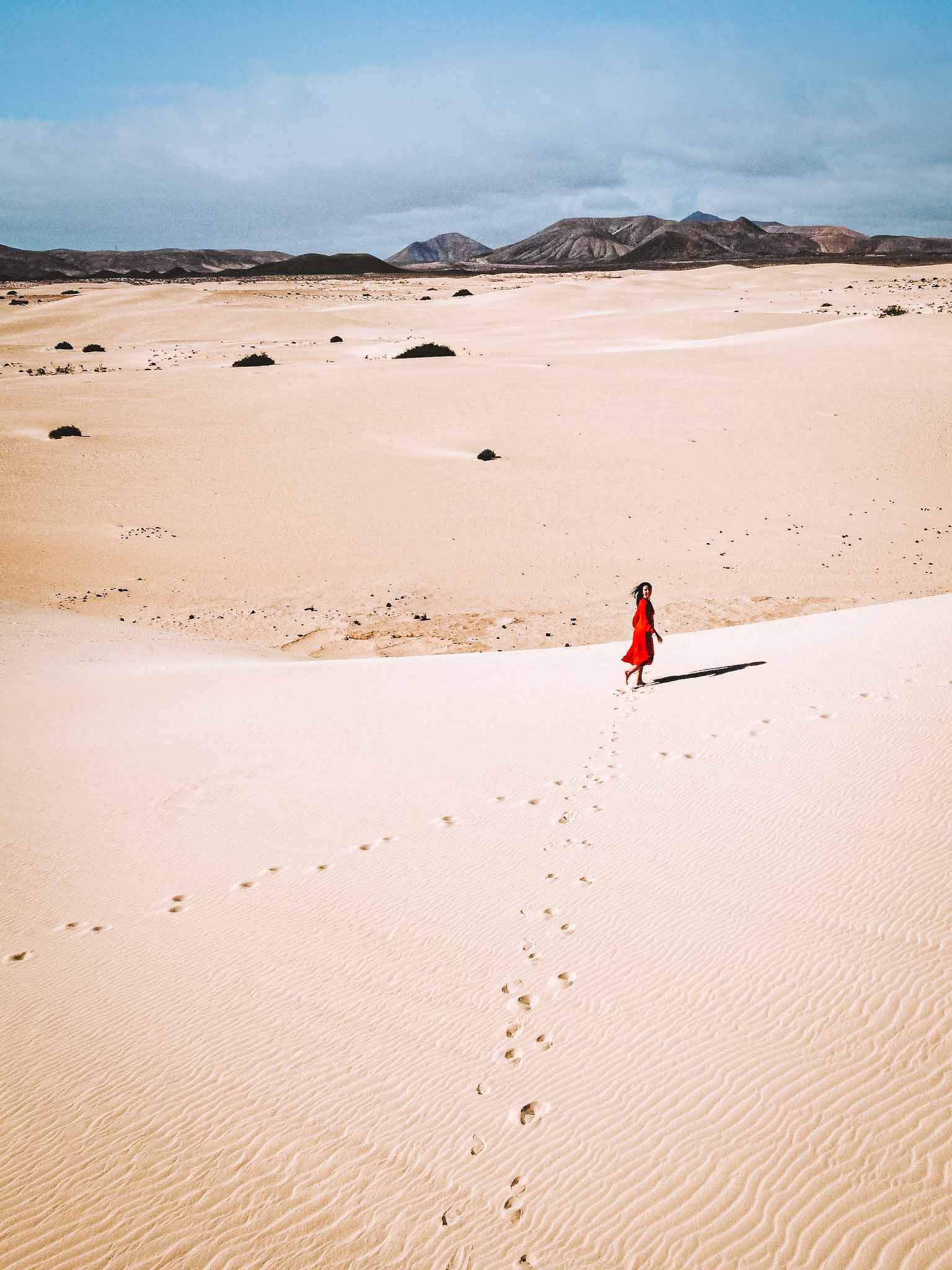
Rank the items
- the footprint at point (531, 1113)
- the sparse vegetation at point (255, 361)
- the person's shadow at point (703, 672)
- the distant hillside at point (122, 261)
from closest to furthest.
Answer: the footprint at point (531, 1113) → the person's shadow at point (703, 672) → the sparse vegetation at point (255, 361) → the distant hillside at point (122, 261)

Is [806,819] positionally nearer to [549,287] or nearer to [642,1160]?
[642,1160]

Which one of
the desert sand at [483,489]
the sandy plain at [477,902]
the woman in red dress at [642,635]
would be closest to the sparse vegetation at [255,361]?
the desert sand at [483,489]

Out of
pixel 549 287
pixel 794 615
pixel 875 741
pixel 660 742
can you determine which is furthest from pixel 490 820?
pixel 549 287

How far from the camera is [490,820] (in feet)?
19.7

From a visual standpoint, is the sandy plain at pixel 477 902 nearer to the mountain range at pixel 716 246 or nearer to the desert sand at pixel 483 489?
the desert sand at pixel 483 489

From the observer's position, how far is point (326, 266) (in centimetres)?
13288

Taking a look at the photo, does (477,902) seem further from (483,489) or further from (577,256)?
(577,256)

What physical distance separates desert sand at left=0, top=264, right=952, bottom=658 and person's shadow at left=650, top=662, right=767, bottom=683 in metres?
3.09

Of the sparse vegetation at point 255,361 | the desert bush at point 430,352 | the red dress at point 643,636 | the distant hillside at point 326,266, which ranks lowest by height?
the red dress at point 643,636

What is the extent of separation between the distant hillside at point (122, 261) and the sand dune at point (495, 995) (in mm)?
158060

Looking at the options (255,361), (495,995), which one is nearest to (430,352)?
(255,361)

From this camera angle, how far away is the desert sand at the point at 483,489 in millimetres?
14070

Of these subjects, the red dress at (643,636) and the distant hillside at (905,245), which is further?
the distant hillside at (905,245)

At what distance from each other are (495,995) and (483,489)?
628 inches
